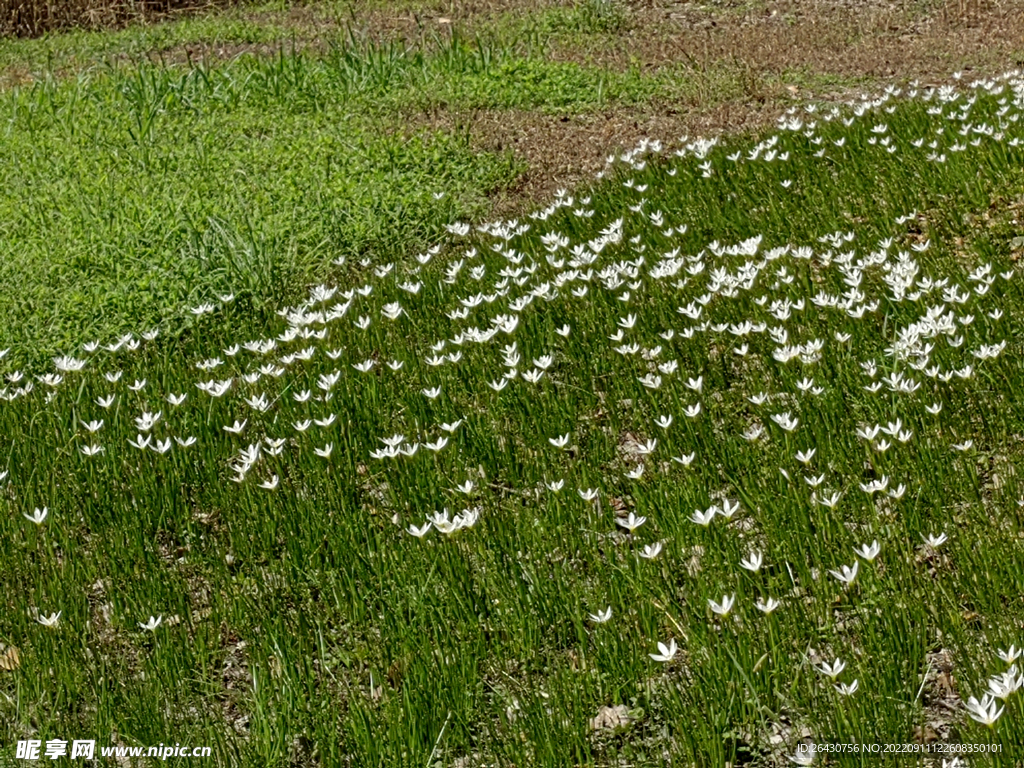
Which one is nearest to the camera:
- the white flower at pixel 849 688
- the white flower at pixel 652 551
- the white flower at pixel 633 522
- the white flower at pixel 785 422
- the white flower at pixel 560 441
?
the white flower at pixel 849 688

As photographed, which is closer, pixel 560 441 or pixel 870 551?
pixel 870 551

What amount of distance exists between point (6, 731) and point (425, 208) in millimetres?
6837

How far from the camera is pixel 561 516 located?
447 centimetres

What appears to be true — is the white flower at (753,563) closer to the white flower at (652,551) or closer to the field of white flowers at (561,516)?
the field of white flowers at (561,516)

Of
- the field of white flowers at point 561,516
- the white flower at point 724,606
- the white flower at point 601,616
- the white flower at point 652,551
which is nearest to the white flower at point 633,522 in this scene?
the field of white flowers at point 561,516

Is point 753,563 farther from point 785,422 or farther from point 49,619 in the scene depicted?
point 49,619

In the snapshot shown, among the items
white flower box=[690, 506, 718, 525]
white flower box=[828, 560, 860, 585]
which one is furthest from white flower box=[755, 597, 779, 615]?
white flower box=[690, 506, 718, 525]

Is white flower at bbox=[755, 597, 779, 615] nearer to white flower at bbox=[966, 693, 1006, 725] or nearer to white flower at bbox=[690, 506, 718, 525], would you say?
white flower at bbox=[690, 506, 718, 525]

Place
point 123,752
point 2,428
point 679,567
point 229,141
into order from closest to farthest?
point 123,752, point 679,567, point 2,428, point 229,141

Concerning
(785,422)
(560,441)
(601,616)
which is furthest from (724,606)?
(560,441)

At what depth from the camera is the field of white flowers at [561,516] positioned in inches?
133

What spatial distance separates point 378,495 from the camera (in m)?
5.26

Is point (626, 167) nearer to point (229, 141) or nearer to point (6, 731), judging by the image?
point (229, 141)

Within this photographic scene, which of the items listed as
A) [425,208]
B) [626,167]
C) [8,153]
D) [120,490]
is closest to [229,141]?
[8,153]
